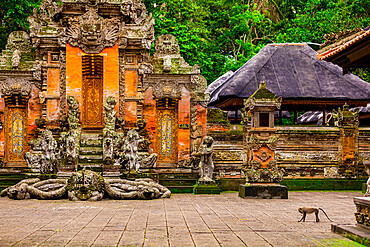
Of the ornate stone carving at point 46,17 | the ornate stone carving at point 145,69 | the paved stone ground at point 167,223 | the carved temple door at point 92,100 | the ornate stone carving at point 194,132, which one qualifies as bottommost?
the paved stone ground at point 167,223

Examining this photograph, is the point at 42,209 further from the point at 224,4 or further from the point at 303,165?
the point at 224,4

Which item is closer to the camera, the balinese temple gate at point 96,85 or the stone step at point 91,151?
the stone step at point 91,151

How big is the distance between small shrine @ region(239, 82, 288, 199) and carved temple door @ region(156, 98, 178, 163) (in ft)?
11.0

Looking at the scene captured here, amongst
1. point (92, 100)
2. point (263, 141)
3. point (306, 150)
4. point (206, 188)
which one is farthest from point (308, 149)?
point (92, 100)

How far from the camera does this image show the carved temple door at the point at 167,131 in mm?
16281

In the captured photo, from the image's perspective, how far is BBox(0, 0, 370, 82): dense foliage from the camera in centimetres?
2350

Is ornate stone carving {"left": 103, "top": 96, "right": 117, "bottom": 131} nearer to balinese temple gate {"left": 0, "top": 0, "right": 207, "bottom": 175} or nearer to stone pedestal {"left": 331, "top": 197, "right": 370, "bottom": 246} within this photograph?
balinese temple gate {"left": 0, "top": 0, "right": 207, "bottom": 175}

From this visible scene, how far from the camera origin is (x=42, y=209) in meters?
10.2

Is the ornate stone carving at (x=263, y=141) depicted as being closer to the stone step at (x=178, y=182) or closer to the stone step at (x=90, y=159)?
the stone step at (x=178, y=182)

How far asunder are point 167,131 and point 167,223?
827 centimetres

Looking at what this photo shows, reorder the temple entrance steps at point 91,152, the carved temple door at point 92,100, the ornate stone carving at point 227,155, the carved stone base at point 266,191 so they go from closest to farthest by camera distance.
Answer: the carved stone base at point 266,191
the temple entrance steps at point 91,152
the ornate stone carving at point 227,155
the carved temple door at point 92,100

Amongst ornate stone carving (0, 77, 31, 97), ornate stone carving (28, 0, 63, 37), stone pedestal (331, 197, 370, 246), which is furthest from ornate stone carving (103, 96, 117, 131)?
stone pedestal (331, 197, 370, 246)

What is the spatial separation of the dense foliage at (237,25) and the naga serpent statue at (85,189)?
11.6m

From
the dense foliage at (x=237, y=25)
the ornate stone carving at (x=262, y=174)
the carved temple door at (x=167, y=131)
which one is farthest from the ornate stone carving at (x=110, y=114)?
the dense foliage at (x=237, y=25)
